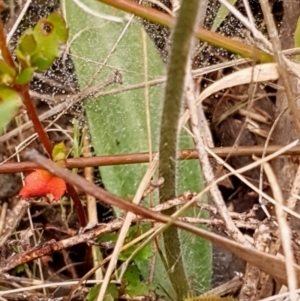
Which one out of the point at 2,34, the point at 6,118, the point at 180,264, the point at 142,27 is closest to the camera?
the point at 6,118

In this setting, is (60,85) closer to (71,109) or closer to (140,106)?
(71,109)

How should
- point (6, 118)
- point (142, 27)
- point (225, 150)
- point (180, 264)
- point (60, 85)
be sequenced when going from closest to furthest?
point (6, 118), point (180, 264), point (225, 150), point (142, 27), point (60, 85)

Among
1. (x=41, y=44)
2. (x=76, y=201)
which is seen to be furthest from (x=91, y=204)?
(x=41, y=44)

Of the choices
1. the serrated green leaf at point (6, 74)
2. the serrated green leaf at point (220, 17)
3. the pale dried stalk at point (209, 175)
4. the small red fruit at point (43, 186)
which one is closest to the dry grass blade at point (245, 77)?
the serrated green leaf at point (220, 17)

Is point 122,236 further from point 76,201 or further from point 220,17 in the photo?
point 220,17

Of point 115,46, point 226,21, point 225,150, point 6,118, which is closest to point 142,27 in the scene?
point 115,46

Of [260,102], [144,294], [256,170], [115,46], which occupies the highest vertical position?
[115,46]

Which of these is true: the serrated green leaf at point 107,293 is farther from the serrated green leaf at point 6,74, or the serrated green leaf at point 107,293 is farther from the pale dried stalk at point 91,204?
the serrated green leaf at point 6,74

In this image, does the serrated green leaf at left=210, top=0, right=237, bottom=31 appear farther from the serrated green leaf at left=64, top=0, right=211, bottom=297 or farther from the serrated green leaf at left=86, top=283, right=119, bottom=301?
the serrated green leaf at left=86, top=283, right=119, bottom=301

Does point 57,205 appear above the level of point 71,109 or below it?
below
